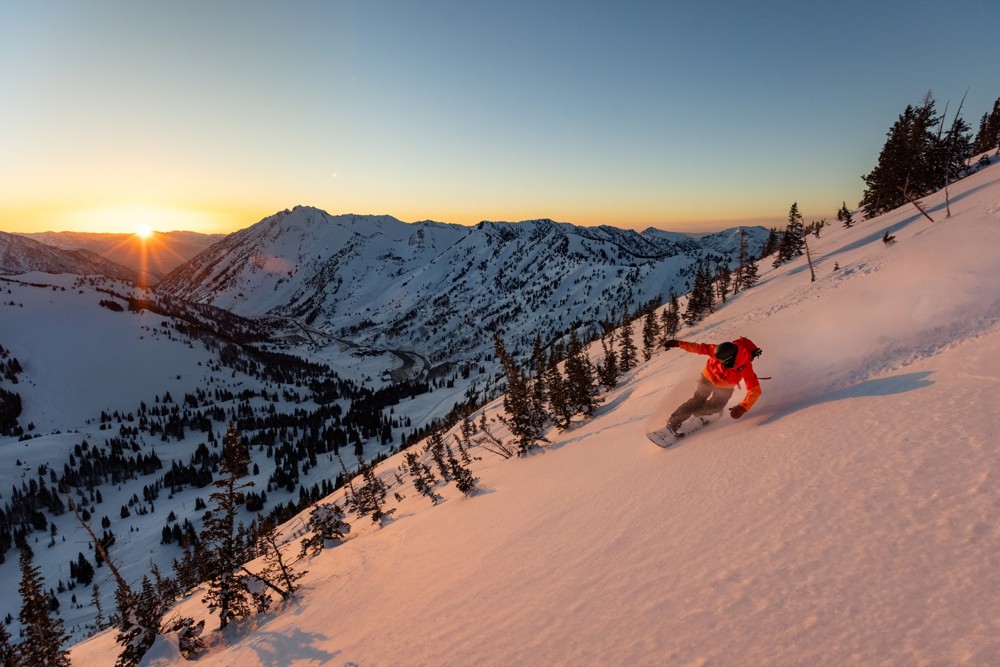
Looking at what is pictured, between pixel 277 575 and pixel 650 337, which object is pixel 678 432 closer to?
pixel 277 575

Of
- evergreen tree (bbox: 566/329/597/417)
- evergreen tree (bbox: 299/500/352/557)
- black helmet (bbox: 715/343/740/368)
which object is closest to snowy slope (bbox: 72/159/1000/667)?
black helmet (bbox: 715/343/740/368)

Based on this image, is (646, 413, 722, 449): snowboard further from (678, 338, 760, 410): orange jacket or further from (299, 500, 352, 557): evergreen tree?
(299, 500, 352, 557): evergreen tree

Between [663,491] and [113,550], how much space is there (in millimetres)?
143951

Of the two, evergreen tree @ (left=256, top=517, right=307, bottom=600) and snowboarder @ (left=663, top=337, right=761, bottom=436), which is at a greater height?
snowboarder @ (left=663, top=337, right=761, bottom=436)

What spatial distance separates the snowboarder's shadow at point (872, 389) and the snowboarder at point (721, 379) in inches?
38.1

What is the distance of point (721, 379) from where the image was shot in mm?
11594

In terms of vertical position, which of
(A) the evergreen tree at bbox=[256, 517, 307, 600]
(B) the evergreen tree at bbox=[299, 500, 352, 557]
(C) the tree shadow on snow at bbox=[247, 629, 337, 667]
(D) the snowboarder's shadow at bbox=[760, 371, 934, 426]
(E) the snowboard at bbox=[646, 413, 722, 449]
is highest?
(D) the snowboarder's shadow at bbox=[760, 371, 934, 426]

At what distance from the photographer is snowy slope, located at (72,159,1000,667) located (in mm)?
4477

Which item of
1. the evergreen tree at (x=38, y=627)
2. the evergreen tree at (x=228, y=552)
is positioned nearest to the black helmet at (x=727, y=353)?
the evergreen tree at (x=228, y=552)

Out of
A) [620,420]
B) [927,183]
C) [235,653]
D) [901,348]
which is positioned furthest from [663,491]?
[927,183]

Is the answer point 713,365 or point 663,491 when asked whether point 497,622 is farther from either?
point 713,365

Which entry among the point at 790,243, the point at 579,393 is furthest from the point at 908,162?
the point at 579,393

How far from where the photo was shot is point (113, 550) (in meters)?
103

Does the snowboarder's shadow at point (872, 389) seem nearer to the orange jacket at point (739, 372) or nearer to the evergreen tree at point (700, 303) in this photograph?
the orange jacket at point (739, 372)
